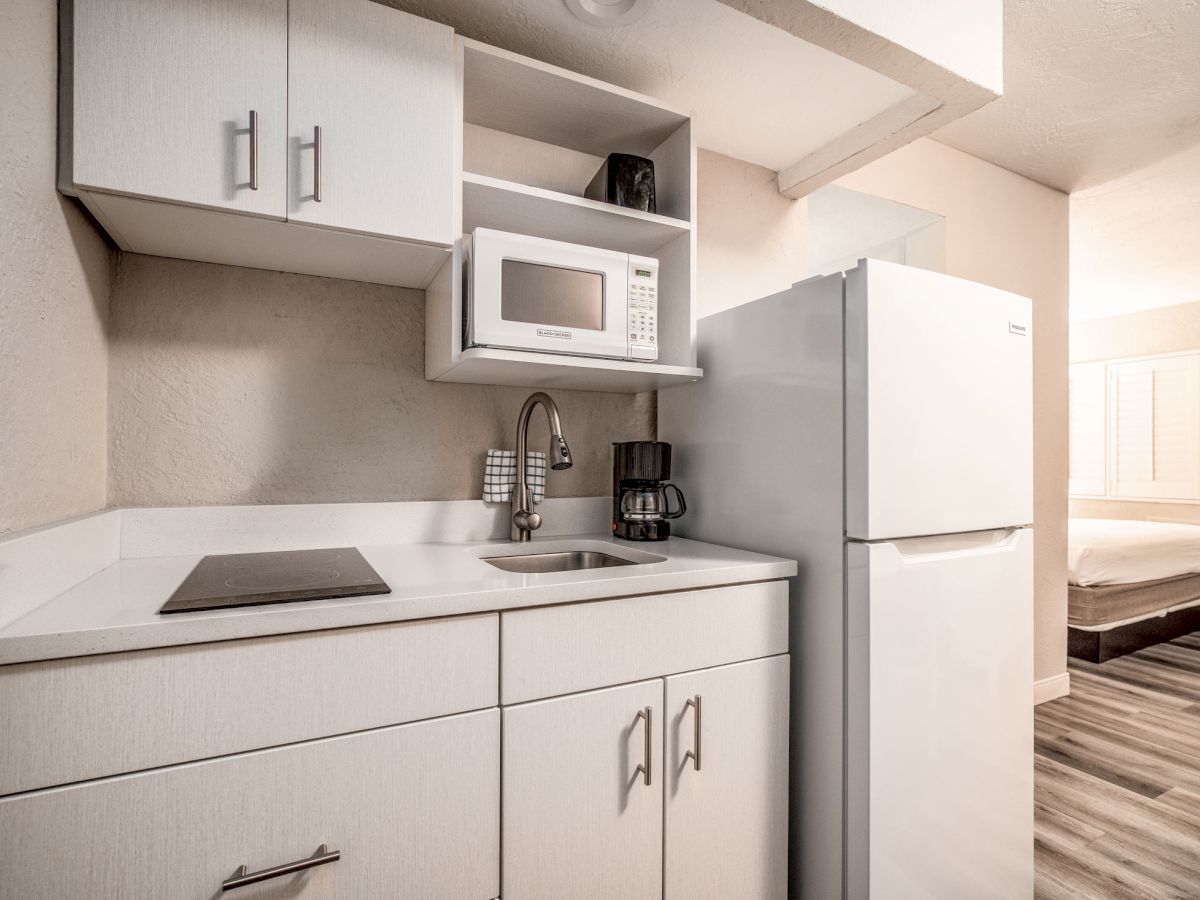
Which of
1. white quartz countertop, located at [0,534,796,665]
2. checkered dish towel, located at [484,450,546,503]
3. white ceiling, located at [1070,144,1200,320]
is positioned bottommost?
white quartz countertop, located at [0,534,796,665]

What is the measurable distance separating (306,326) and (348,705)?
39.1 inches

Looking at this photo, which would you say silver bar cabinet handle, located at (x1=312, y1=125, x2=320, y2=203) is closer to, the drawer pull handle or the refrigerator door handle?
the drawer pull handle

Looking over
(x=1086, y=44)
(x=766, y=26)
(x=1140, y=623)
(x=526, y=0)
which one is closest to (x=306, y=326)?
(x=526, y=0)

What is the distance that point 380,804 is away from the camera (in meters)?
0.99

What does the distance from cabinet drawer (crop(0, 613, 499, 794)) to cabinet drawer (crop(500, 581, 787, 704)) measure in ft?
0.19

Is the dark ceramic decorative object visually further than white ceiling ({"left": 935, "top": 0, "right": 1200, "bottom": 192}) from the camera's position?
No

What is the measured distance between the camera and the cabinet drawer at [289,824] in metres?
0.82

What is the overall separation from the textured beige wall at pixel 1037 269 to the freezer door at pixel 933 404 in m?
1.28

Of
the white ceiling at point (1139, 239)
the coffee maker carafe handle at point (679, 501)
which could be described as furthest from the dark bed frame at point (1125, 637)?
the coffee maker carafe handle at point (679, 501)

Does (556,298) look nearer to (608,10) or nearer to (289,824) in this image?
(608,10)

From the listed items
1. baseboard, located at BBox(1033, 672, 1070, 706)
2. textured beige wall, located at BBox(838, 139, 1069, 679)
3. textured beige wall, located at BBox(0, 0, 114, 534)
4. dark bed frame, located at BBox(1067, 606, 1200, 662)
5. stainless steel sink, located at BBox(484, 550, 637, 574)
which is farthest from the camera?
dark bed frame, located at BBox(1067, 606, 1200, 662)

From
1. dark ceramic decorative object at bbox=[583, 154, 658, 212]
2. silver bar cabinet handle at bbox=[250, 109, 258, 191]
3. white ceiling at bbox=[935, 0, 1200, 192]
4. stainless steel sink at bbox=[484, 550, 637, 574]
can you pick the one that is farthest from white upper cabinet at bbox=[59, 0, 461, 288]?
white ceiling at bbox=[935, 0, 1200, 192]

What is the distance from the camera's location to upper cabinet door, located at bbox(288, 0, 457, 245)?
1.23m

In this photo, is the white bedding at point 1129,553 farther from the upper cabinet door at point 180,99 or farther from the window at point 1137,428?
the upper cabinet door at point 180,99
